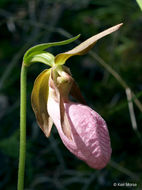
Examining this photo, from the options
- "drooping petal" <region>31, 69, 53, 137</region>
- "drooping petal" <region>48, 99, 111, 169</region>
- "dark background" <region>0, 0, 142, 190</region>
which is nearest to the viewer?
"drooping petal" <region>48, 99, 111, 169</region>

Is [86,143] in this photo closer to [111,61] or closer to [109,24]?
[111,61]

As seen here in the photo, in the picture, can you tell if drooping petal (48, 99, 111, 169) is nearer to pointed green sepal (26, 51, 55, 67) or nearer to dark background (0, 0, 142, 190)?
pointed green sepal (26, 51, 55, 67)

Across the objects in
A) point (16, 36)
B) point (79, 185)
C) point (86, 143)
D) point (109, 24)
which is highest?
point (16, 36)

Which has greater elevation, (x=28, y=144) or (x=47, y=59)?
(x=47, y=59)

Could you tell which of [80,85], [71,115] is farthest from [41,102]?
[80,85]

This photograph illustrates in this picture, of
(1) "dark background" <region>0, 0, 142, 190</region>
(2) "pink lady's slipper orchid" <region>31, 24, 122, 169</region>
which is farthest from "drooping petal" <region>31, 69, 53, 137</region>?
(1) "dark background" <region>0, 0, 142, 190</region>

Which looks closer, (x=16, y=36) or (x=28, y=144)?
(x=28, y=144)

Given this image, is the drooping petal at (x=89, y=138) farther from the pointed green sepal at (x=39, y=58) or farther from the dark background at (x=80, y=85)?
the dark background at (x=80, y=85)

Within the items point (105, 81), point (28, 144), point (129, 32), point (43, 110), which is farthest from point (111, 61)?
point (43, 110)
